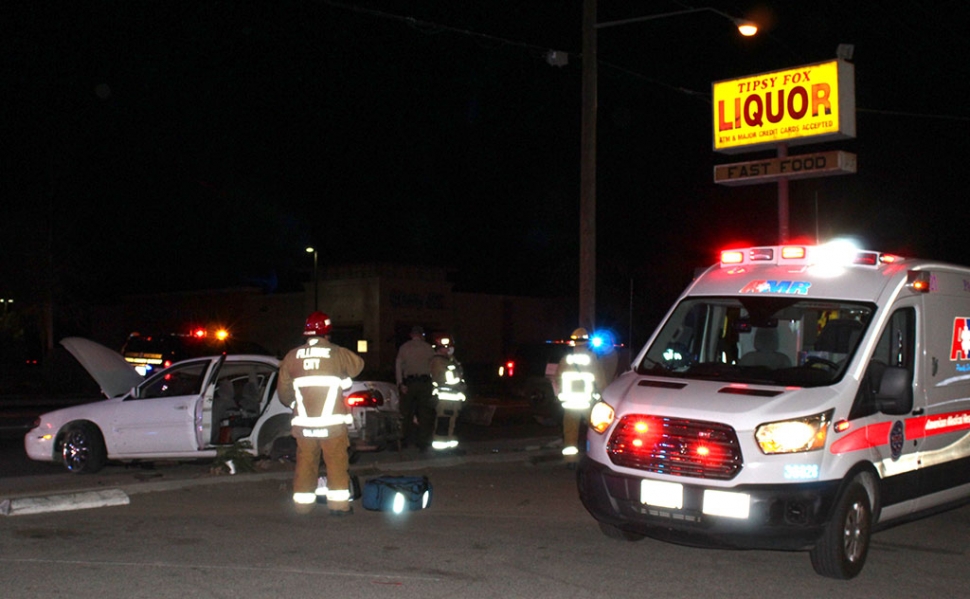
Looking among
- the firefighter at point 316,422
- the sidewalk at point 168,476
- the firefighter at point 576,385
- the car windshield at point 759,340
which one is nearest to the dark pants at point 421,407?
the sidewalk at point 168,476

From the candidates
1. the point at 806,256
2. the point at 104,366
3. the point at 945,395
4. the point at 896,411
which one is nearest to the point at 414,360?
the point at 104,366

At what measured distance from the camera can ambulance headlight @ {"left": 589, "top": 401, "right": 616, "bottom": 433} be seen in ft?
25.1

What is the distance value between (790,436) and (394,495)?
3808mm

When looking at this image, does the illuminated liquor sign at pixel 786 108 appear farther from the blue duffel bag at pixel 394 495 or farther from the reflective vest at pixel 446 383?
the blue duffel bag at pixel 394 495

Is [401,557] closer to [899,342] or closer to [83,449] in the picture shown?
[899,342]

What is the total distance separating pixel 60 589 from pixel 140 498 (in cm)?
365

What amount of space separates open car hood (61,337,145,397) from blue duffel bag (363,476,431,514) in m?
4.23

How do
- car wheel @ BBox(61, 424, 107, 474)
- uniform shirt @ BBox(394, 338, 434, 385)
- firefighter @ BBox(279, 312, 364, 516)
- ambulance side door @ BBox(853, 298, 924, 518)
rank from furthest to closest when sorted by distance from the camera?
uniform shirt @ BBox(394, 338, 434, 385)
car wheel @ BBox(61, 424, 107, 474)
firefighter @ BBox(279, 312, 364, 516)
ambulance side door @ BBox(853, 298, 924, 518)

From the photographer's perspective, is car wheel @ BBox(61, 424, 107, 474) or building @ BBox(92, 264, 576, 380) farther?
building @ BBox(92, 264, 576, 380)

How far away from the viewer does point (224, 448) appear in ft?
37.7

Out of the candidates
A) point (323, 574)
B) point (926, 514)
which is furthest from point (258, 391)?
point (926, 514)

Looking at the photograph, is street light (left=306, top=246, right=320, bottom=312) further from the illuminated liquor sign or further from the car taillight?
the car taillight

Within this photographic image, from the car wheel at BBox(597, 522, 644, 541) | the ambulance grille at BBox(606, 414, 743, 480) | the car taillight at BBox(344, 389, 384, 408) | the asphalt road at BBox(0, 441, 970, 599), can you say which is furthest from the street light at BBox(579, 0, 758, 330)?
the ambulance grille at BBox(606, 414, 743, 480)

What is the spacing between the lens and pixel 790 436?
22.7 ft
